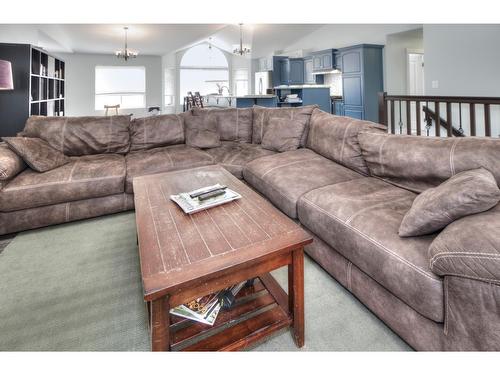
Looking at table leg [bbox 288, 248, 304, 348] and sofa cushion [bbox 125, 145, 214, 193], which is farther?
sofa cushion [bbox 125, 145, 214, 193]

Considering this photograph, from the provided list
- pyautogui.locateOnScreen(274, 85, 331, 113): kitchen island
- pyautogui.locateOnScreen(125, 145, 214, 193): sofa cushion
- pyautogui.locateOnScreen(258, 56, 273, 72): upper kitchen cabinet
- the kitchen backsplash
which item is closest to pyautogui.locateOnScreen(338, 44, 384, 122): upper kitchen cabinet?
pyautogui.locateOnScreen(274, 85, 331, 113): kitchen island

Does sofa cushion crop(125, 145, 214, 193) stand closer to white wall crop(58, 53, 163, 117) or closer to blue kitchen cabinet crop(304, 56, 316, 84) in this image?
blue kitchen cabinet crop(304, 56, 316, 84)

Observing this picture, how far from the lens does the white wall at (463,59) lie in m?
4.11

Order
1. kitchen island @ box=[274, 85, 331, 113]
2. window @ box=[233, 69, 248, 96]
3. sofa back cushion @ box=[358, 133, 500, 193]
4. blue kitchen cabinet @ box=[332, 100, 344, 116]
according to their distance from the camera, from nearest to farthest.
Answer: sofa back cushion @ box=[358, 133, 500, 193]
kitchen island @ box=[274, 85, 331, 113]
blue kitchen cabinet @ box=[332, 100, 344, 116]
window @ box=[233, 69, 248, 96]

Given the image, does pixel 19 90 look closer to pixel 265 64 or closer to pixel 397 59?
pixel 397 59

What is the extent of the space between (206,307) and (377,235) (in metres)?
0.80

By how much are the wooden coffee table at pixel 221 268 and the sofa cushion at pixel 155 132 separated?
183 cm

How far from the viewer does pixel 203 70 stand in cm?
1070

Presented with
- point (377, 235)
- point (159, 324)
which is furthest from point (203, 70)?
point (159, 324)

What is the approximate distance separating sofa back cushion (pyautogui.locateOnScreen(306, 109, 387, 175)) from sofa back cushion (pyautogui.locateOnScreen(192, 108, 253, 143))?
2.78ft

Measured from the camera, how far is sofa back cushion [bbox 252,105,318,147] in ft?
9.89

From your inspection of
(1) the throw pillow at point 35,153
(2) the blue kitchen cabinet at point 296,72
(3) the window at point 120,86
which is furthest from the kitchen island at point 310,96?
(1) the throw pillow at point 35,153

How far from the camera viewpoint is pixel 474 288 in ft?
3.06
